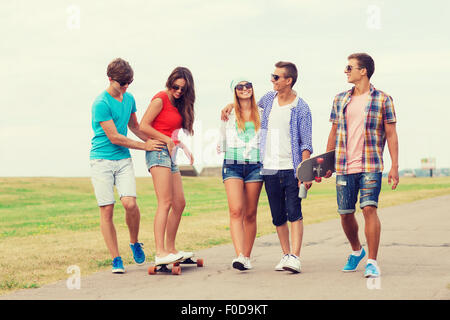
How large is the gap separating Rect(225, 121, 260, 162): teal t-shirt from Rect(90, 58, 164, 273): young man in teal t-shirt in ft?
2.58

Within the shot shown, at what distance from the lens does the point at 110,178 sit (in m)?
6.95

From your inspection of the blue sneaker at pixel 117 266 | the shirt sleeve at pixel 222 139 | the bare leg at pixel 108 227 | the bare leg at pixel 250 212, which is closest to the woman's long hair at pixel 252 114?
Answer: the shirt sleeve at pixel 222 139

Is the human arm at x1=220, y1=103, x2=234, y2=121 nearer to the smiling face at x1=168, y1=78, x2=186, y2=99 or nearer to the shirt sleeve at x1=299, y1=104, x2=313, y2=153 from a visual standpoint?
the smiling face at x1=168, y1=78, x2=186, y2=99

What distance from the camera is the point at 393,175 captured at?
6.41 m

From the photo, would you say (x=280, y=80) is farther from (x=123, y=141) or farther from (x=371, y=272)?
(x=371, y=272)

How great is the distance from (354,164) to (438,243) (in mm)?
4225

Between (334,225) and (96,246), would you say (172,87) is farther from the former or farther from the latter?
(334,225)

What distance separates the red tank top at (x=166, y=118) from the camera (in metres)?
6.88

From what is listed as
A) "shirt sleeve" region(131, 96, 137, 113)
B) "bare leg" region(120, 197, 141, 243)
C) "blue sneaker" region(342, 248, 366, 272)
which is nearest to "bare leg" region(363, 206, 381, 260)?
"blue sneaker" region(342, 248, 366, 272)

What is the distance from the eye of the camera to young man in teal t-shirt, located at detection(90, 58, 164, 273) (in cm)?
683

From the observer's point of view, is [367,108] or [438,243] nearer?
[367,108]
